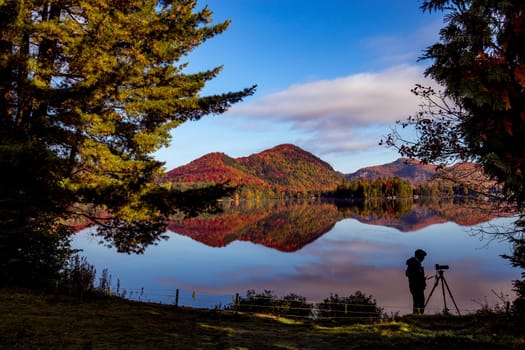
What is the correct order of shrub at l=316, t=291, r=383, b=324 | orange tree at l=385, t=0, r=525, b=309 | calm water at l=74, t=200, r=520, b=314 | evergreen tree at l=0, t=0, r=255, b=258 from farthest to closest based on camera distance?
calm water at l=74, t=200, r=520, b=314, shrub at l=316, t=291, r=383, b=324, evergreen tree at l=0, t=0, r=255, b=258, orange tree at l=385, t=0, r=525, b=309

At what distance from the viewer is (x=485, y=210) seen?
32.2 ft

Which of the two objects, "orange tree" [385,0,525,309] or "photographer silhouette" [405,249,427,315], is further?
"photographer silhouette" [405,249,427,315]

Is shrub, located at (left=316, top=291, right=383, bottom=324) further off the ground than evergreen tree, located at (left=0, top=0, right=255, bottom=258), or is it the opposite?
evergreen tree, located at (left=0, top=0, right=255, bottom=258)

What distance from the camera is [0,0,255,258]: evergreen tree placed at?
11055mm

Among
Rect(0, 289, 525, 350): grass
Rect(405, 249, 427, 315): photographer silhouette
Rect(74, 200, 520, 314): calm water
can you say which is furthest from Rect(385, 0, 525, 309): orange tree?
Rect(74, 200, 520, 314): calm water

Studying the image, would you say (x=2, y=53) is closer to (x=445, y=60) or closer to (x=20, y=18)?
(x=20, y=18)

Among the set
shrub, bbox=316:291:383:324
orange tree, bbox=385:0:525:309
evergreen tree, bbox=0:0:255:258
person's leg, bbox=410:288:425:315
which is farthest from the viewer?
shrub, bbox=316:291:383:324

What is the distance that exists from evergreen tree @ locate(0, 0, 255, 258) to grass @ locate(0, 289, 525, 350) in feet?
9.28

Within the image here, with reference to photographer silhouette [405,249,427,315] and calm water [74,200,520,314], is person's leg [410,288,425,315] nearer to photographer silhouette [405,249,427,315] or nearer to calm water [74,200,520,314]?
photographer silhouette [405,249,427,315]

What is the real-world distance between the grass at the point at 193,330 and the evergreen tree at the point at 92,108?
283cm

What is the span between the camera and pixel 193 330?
26.8ft

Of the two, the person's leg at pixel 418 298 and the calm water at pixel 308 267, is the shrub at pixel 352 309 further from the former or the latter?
the calm water at pixel 308 267

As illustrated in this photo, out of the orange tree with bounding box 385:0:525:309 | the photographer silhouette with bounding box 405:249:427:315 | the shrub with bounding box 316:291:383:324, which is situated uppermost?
the orange tree with bounding box 385:0:525:309

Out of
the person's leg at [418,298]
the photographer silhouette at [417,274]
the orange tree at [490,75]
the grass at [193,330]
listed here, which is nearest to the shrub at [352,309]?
the person's leg at [418,298]
